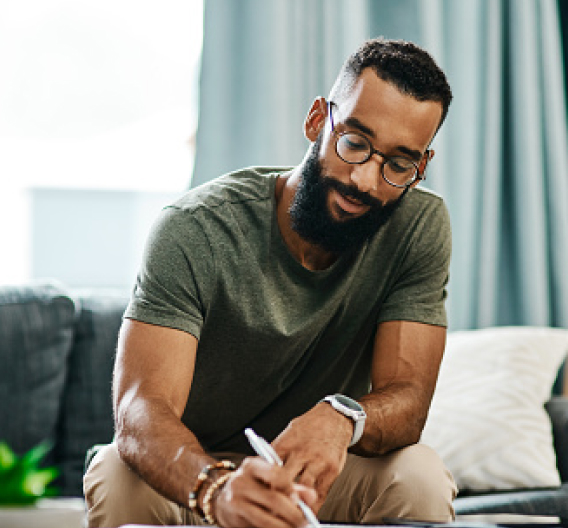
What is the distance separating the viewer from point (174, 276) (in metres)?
1.46

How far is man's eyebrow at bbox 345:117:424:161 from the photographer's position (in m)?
1.50

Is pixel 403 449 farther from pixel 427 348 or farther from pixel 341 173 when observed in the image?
pixel 341 173

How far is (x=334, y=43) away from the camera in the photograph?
102 inches

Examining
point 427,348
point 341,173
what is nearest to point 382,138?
point 341,173

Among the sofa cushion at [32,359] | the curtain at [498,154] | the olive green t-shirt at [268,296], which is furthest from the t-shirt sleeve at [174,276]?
the curtain at [498,154]

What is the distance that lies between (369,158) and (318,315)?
0.96 ft

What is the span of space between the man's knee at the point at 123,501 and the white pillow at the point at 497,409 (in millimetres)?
870

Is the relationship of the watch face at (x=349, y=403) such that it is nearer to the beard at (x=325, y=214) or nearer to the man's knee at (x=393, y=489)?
the man's knee at (x=393, y=489)

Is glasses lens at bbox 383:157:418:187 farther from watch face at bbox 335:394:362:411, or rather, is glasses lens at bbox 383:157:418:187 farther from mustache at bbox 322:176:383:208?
watch face at bbox 335:394:362:411

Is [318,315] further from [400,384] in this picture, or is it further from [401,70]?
[401,70]

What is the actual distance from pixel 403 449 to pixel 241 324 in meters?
0.35

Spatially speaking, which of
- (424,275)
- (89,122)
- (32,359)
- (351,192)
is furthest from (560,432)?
(89,122)

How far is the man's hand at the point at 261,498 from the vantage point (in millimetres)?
1071

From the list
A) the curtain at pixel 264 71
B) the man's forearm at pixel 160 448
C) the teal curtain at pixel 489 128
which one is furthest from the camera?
the teal curtain at pixel 489 128
